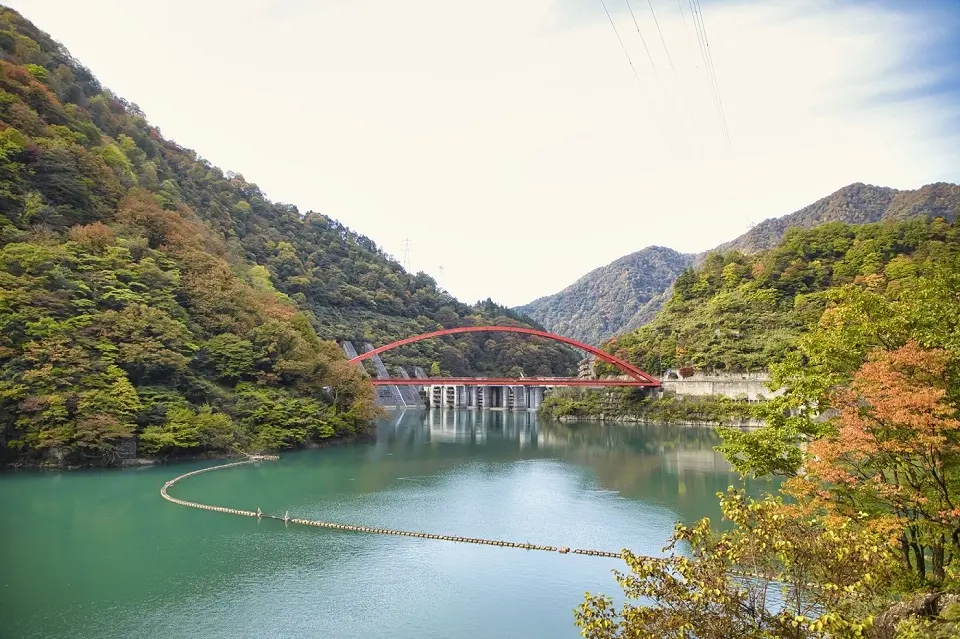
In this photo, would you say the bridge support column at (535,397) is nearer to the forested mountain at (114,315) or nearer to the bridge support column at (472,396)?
the bridge support column at (472,396)

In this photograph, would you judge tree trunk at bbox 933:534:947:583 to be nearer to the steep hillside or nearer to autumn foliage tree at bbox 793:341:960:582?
autumn foliage tree at bbox 793:341:960:582

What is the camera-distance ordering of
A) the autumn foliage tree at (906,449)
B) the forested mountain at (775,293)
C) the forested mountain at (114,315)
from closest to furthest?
the autumn foliage tree at (906,449) → the forested mountain at (114,315) → the forested mountain at (775,293)

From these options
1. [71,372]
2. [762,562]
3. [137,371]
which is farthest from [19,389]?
[762,562]

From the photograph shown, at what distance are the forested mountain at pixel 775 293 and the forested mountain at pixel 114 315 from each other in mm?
18037

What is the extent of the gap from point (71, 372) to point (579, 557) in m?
14.2

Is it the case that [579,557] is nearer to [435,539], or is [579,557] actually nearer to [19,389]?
[435,539]

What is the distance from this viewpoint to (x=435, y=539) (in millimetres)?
11094

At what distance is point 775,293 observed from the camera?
35375 millimetres

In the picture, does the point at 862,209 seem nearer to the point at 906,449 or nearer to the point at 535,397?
the point at 535,397

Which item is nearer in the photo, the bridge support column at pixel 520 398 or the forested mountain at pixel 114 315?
the forested mountain at pixel 114 315

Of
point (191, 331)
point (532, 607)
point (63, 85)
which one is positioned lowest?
point (532, 607)

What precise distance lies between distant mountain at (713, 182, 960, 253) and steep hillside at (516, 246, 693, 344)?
17.3m

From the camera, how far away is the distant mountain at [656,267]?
200ft

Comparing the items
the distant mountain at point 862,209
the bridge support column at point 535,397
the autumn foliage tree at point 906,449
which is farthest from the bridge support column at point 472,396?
the autumn foliage tree at point 906,449
